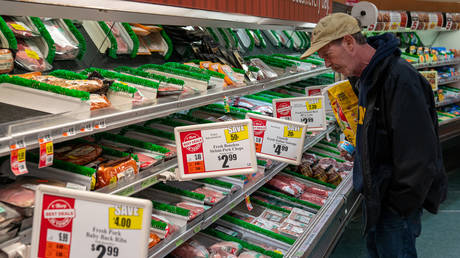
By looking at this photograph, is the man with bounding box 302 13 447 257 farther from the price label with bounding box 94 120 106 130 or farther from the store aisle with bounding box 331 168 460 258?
the store aisle with bounding box 331 168 460 258

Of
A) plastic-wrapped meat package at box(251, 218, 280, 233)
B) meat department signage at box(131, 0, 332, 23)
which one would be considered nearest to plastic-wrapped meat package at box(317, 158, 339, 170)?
plastic-wrapped meat package at box(251, 218, 280, 233)

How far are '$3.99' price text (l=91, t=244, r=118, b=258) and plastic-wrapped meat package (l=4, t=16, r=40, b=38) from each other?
52.2 inches

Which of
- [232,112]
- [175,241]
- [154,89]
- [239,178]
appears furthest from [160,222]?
[232,112]

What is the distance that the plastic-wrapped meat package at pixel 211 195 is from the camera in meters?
2.56

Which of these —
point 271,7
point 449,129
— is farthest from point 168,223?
point 449,129

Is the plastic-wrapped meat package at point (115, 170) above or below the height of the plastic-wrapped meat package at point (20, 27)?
below

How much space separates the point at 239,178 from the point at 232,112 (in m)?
0.82

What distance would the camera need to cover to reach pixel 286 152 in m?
2.85

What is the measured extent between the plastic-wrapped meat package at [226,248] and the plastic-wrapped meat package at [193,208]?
15.4 inches

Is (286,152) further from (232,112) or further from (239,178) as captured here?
(232,112)

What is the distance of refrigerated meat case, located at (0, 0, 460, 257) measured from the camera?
1.46 m

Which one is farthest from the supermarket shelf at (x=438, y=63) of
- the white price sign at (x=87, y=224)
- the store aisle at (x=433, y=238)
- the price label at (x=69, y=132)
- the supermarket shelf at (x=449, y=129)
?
the white price sign at (x=87, y=224)

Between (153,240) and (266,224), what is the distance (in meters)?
1.36

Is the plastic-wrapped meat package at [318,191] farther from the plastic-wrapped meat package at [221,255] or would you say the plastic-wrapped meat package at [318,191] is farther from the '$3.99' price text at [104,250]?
the '$3.99' price text at [104,250]
